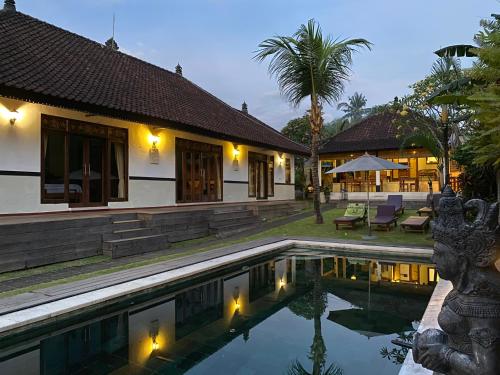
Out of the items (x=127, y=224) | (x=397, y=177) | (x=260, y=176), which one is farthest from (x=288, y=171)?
(x=127, y=224)

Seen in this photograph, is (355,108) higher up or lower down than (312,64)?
higher up

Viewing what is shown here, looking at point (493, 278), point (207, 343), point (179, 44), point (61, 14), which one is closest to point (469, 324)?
point (493, 278)

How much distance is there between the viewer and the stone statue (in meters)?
1.57

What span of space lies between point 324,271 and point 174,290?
10.6 feet

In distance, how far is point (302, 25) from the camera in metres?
12.8

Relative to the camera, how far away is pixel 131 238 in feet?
29.2

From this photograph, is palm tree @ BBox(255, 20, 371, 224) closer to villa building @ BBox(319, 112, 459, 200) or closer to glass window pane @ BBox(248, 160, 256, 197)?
glass window pane @ BBox(248, 160, 256, 197)

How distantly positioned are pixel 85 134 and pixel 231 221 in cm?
528

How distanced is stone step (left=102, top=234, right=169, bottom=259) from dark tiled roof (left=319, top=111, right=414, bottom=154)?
16.9m

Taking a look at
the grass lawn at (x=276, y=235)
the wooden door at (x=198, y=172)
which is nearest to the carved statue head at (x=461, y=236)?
the grass lawn at (x=276, y=235)

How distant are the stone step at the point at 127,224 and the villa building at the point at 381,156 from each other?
1512cm

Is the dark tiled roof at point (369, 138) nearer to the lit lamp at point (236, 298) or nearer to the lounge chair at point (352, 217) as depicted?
the lounge chair at point (352, 217)

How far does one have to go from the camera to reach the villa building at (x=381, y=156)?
21.7 meters

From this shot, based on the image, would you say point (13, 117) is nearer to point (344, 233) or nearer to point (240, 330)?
point (240, 330)
